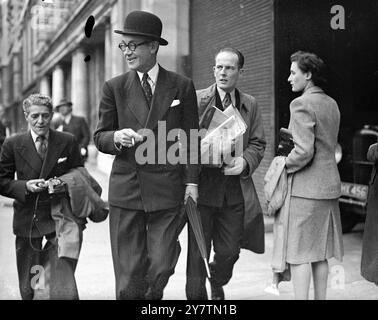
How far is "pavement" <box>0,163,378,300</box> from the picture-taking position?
4688 millimetres

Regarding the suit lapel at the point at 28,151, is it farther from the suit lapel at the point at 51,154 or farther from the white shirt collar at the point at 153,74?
the white shirt collar at the point at 153,74

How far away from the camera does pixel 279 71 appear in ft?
17.7

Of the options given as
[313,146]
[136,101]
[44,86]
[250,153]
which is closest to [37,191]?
[136,101]

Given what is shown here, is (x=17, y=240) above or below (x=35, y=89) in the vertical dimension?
below

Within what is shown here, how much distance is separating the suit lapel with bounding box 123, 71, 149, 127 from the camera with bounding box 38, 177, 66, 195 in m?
0.74

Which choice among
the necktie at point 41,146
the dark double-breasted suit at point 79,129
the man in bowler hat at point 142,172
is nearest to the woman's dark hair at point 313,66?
the man in bowler hat at point 142,172

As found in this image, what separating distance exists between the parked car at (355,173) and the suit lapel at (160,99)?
321cm

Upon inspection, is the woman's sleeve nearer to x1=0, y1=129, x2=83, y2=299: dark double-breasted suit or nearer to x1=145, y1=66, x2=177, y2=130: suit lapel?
x1=145, y1=66, x2=177, y2=130: suit lapel

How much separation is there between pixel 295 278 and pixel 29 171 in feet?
6.69

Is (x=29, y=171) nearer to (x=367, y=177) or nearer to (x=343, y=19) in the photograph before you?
(x=343, y=19)

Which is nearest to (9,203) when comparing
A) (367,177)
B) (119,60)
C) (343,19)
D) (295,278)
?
(119,60)

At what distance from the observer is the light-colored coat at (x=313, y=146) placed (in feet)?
13.1

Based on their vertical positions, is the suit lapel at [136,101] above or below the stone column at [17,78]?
below

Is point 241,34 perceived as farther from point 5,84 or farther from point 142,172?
point 5,84
